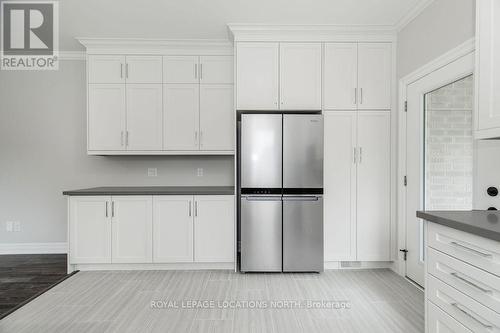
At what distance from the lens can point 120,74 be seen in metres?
3.48

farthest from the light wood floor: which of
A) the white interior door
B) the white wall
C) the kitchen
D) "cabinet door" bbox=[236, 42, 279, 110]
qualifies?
"cabinet door" bbox=[236, 42, 279, 110]

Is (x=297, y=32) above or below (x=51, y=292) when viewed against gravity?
above

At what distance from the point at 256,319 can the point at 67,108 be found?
11.7ft

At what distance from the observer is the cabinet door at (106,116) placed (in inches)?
137

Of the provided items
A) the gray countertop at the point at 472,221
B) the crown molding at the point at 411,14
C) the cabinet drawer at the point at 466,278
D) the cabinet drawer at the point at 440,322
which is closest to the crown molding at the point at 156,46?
the crown molding at the point at 411,14

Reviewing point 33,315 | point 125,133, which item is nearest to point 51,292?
point 33,315

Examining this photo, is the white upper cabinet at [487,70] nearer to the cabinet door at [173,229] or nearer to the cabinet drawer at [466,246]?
the cabinet drawer at [466,246]

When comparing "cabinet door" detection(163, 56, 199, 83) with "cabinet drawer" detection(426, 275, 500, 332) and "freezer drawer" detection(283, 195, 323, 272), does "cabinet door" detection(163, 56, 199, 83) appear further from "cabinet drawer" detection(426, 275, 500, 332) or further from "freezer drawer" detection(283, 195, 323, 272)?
"cabinet drawer" detection(426, 275, 500, 332)

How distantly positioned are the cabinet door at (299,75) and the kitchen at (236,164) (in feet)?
0.05

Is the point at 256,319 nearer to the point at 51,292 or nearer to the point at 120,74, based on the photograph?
the point at 51,292

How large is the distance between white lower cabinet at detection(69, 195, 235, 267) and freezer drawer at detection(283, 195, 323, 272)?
61 centimetres

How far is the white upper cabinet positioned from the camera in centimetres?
163

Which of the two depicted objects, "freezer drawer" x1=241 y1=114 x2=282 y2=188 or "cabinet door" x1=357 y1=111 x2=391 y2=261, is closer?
"freezer drawer" x1=241 y1=114 x2=282 y2=188

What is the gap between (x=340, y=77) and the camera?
3178 mm
